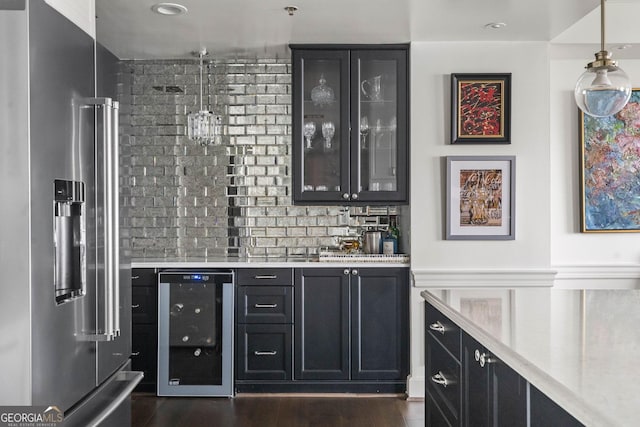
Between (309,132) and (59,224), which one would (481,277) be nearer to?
(309,132)

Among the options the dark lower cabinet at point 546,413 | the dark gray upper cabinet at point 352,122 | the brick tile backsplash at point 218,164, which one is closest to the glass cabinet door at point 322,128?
the dark gray upper cabinet at point 352,122

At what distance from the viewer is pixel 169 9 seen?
3.39m

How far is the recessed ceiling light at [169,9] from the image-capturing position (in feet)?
10.9

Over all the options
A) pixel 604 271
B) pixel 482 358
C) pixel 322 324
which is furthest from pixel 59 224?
pixel 604 271

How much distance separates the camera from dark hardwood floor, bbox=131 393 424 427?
140 inches

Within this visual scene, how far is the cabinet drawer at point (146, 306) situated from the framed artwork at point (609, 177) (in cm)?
334

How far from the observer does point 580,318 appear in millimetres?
1964

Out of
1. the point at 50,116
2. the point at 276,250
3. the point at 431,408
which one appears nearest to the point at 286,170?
the point at 276,250

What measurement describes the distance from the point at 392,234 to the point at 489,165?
3.03ft

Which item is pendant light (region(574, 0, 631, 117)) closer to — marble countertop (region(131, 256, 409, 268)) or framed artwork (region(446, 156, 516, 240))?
framed artwork (region(446, 156, 516, 240))

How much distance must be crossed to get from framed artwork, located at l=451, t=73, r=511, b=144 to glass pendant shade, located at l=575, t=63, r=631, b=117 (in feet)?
5.99

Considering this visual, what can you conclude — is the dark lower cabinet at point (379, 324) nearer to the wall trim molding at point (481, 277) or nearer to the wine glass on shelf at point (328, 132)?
the wall trim molding at point (481, 277)

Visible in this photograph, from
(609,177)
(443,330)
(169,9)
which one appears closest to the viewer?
(443,330)

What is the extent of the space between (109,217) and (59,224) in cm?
26
